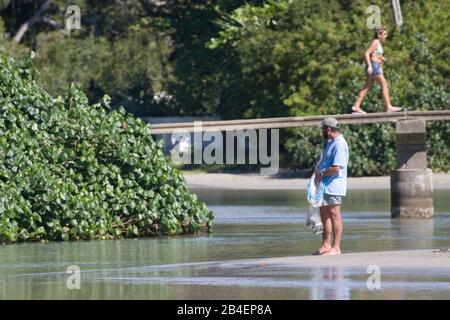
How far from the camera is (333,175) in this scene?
1723 cm

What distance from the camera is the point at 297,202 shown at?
1182 inches

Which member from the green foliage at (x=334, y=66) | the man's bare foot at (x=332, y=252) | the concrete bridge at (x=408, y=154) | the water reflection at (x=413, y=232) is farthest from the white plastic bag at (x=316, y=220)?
the green foliage at (x=334, y=66)

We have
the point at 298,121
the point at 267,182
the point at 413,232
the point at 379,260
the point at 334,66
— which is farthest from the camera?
the point at 334,66

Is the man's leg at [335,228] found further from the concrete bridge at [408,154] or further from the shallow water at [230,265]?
the concrete bridge at [408,154]

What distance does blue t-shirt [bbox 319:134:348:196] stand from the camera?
17.1 metres

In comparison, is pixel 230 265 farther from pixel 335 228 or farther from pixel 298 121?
pixel 298 121

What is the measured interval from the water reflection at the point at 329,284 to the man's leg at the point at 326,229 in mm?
1592

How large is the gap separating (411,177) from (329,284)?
10.7m

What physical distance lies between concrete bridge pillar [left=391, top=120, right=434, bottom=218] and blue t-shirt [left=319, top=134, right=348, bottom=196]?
737cm

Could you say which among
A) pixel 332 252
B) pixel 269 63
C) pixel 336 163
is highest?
pixel 269 63

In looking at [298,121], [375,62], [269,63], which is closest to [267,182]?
[269,63]

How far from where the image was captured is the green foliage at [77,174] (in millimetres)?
20266

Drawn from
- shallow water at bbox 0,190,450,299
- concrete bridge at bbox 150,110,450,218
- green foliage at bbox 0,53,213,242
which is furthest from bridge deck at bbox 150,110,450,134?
green foliage at bbox 0,53,213,242

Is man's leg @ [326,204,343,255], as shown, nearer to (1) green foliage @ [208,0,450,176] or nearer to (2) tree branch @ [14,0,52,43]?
(1) green foliage @ [208,0,450,176]
